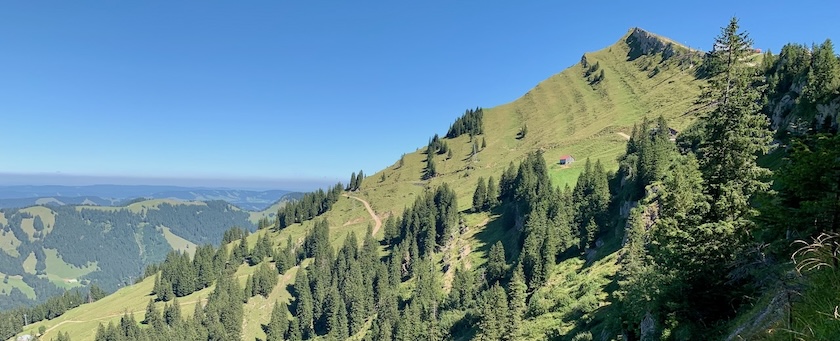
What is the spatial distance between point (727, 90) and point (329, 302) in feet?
404

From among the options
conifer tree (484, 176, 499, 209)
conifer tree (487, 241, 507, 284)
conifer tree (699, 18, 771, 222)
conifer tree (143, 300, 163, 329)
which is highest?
conifer tree (699, 18, 771, 222)

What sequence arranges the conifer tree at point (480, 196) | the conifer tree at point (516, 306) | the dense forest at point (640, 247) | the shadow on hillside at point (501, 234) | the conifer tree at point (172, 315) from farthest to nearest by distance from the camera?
the conifer tree at point (480, 196) < the conifer tree at point (172, 315) < the shadow on hillside at point (501, 234) < the conifer tree at point (516, 306) < the dense forest at point (640, 247)

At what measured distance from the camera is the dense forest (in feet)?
53.2

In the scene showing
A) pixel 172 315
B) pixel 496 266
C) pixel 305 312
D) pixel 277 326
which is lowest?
pixel 172 315

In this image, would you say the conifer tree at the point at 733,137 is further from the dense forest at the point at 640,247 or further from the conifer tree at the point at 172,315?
the conifer tree at the point at 172,315

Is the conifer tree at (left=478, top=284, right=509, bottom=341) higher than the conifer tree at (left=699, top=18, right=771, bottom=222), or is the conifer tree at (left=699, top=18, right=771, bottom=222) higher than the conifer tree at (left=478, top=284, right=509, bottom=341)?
the conifer tree at (left=699, top=18, right=771, bottom=222)

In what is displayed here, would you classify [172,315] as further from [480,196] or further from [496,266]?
[480,196]

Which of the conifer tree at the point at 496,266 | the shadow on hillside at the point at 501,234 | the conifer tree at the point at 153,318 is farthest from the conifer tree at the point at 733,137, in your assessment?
the conifer tree at the point at 153,318

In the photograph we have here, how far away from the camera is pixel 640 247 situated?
167 feet

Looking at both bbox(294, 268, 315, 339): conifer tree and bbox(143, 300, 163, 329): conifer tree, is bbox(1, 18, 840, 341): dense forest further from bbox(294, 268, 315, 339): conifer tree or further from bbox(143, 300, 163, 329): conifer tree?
bbox(143, 300, 163, 329): conifer tree

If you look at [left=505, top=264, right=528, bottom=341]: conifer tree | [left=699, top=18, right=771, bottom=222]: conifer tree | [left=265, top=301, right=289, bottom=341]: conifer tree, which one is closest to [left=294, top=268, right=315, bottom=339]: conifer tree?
[left=265, top=301, right=289, bottom=341]: conifer tree

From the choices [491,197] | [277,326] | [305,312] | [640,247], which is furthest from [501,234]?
[640,247]

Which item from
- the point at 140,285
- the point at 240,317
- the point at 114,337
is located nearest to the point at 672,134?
the point at 240,317

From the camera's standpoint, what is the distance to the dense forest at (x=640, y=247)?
16.2 metres
